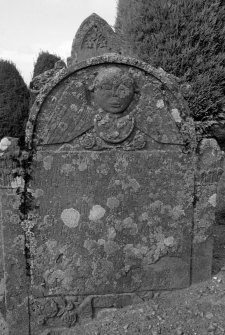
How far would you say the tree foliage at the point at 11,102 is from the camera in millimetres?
8727

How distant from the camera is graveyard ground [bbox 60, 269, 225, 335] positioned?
2863 mm

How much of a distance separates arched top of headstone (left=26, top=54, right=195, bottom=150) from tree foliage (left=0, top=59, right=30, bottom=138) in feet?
20.5

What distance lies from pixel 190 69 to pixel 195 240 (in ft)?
16.6

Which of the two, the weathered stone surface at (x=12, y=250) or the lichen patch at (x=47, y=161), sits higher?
the lichen patch at (x=47, y=161)

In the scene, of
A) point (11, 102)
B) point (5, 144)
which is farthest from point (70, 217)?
point (11, 102)

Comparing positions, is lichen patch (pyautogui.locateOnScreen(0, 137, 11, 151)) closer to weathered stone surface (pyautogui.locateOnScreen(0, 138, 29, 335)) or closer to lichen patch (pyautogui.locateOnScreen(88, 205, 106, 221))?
weathered stone surface (pyautogui.locateOnScreen(0, 138, 29, 335))

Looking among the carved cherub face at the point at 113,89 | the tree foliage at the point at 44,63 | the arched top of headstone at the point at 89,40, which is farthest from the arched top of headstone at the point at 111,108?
the tree foliage at the point at 44,63

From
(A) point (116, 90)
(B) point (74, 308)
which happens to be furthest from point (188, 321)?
(A) point (116, 90)

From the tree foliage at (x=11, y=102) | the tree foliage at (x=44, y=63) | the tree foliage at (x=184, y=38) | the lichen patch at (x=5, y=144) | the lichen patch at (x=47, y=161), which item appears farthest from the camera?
the tree foliage at (x=44, y=63)

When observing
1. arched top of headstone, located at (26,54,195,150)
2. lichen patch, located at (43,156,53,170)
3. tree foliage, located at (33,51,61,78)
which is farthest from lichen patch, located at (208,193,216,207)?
tree foliage, located at (33,51,61,78)

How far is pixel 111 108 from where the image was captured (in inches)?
115

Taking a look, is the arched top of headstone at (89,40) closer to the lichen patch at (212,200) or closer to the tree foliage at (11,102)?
the lichen patch at (212,200)

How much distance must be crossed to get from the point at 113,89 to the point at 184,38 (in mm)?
5200

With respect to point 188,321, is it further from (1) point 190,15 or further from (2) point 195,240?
(1) point 190,15
